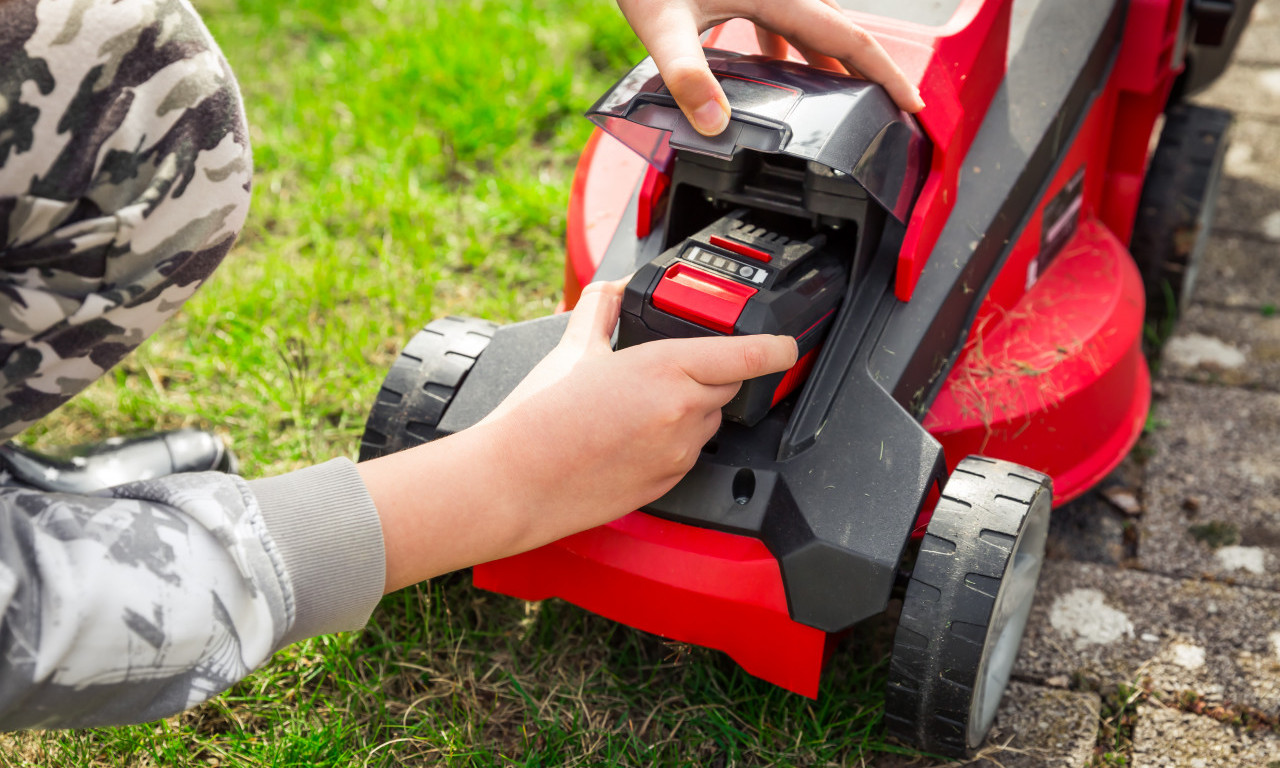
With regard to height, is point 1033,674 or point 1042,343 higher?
→ point 1042,343

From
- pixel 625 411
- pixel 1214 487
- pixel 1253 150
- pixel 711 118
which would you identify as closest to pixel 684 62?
pixel 711 118

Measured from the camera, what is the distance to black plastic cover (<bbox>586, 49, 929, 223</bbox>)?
812 millimetres

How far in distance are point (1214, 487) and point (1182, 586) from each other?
0.17 m

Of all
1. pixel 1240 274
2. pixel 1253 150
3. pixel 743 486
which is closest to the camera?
pixel 743 486

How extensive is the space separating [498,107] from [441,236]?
34cm

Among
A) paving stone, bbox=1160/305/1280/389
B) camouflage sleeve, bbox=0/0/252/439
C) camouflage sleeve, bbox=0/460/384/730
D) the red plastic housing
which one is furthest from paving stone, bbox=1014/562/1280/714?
camouflage sleeve, bbox=0/0/252/439

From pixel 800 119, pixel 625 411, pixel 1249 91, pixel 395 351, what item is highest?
pixel 800 119

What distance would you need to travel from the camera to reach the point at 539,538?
0.81 m

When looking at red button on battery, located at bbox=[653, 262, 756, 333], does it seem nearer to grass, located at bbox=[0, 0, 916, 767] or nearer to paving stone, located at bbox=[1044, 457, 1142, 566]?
grass, located at bbox=[0, 0, 916, 767]

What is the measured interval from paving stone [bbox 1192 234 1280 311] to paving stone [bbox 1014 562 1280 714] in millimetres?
566

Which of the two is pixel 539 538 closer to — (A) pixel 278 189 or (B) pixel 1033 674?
(B) pixel 1033 674

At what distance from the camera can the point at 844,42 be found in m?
0.87

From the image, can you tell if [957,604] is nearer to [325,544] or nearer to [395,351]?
[325,544]

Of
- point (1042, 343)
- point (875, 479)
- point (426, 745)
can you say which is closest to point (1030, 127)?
point (1042, 343)
